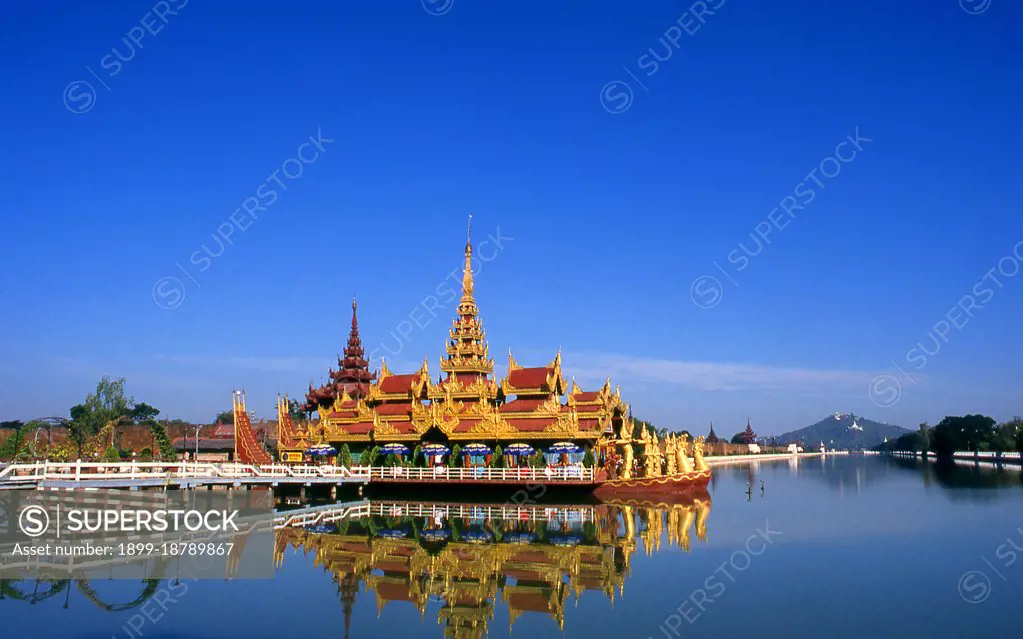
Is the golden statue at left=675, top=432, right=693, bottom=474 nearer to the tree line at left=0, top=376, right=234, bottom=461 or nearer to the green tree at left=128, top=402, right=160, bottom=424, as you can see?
the tree line at left=0, top=376, right=234, bottom=461

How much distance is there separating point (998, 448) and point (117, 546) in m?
117

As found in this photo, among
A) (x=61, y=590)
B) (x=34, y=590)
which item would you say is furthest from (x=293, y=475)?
(x=34, y=590)

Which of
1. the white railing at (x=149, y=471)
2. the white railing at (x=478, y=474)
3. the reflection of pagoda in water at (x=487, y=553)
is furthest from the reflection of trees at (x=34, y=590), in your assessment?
the white railing at (x=478, y=474)

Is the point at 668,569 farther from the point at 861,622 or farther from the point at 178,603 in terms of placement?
the point at 178,603

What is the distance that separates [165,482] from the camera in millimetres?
30125

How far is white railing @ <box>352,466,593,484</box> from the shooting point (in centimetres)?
4141

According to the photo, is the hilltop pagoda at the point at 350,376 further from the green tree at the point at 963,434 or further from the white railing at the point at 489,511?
the green tree at the point at 963,434

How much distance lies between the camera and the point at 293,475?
3959 centimetres

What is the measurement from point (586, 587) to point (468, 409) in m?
25.0

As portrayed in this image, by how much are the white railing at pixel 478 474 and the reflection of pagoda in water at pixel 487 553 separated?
2.53 metres

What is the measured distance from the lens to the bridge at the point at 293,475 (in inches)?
1199

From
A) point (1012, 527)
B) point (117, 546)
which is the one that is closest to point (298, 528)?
point (117, 546)

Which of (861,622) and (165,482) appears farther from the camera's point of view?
(165,482)

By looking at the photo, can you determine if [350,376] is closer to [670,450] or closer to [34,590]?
[670,450]
